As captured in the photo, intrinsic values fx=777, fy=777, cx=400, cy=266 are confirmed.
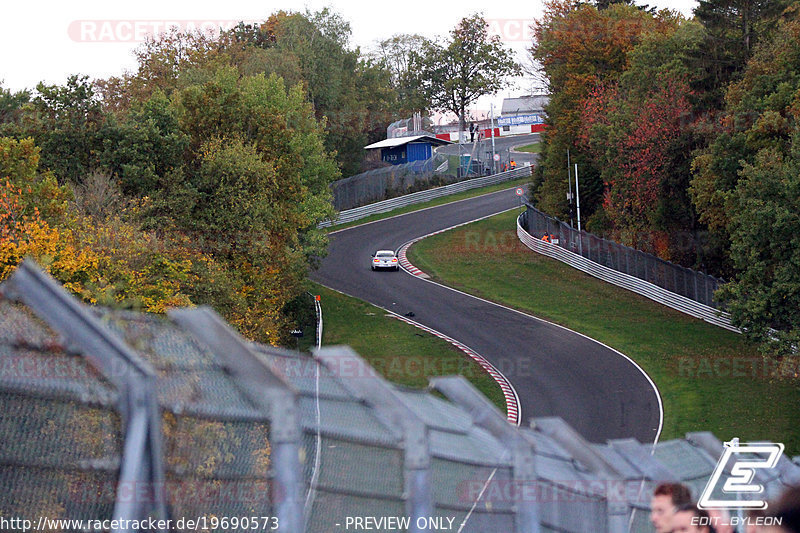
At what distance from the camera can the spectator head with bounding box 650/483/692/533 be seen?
3.63m

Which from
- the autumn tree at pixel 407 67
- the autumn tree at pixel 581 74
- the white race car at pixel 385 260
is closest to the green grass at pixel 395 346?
the white race car at pixel 385 260

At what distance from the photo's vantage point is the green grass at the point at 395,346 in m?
24.9

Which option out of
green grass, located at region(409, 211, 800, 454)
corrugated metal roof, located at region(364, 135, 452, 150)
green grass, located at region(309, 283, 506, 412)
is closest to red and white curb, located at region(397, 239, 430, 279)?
green grass, located at region(409, 211, 800, 454)

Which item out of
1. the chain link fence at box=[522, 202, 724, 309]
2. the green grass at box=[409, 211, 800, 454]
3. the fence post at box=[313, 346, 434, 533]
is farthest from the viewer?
the chain link fence at box=[522, 202, 724, 309]

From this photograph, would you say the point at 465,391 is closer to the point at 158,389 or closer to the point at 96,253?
the point at 158,389

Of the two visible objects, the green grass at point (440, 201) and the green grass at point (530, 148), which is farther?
the green grass at point (530, 148)

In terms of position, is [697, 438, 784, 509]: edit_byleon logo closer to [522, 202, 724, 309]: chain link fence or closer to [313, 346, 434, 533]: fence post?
[313, 346, 434, 533]: fence post

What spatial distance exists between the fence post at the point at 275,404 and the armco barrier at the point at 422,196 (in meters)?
44.9

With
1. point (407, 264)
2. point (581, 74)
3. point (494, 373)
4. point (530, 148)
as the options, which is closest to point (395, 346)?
point (494, 373)

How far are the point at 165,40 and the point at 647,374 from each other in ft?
147

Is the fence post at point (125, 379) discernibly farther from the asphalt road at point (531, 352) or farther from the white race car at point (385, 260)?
the white race car at point (385, 260)

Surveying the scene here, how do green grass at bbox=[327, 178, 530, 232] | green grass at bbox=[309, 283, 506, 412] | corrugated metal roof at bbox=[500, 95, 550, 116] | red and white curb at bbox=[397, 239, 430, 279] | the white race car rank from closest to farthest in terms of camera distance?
green grass at bbox=[309, 283, 506, 412] < red and white curb at bbox=[397, 239, 430, 279] < the white race car < green grass at bbox=[327, 178, 530, 232] < corrugated metal roof at bbox=[500, 95, 550, 116]

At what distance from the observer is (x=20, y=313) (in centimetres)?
329

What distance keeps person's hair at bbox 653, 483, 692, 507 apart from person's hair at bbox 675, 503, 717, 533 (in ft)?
0.06
